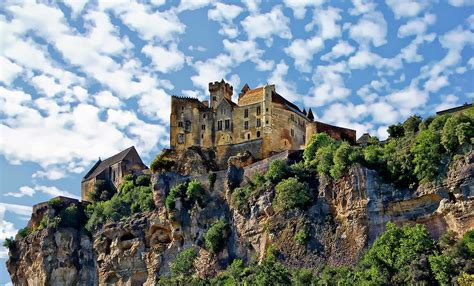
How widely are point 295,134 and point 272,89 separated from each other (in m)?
4.71

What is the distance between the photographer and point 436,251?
154 ft

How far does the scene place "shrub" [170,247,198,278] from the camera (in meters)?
57.8

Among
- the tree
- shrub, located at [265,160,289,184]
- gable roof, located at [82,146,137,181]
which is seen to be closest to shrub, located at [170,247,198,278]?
shrub, located at [265,160,289,184]

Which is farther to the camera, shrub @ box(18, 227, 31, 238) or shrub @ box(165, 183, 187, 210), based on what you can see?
shrub @ box(18, 227, 31, 238)

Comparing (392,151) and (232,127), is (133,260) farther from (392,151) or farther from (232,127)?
(392,151)

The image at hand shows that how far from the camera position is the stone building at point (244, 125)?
6800 cm

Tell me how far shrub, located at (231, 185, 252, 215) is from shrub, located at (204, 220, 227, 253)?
1716mm

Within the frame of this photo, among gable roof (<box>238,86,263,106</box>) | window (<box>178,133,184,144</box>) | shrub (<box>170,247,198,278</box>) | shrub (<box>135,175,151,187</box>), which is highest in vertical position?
gable roof (<box>238,86,263,106</box>)

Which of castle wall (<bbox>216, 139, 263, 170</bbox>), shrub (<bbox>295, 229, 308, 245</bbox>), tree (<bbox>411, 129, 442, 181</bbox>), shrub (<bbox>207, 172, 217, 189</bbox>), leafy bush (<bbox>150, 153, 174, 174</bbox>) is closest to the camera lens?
tree (<bbox>411, 129, 442, 181</bbox>)

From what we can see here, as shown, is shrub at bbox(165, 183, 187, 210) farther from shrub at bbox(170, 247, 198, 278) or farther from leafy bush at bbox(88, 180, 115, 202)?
leafy bush at bbox(88, 180, 115, 202)

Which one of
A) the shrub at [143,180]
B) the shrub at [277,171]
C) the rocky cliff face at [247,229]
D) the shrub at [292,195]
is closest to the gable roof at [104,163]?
the shrub at [143,180]

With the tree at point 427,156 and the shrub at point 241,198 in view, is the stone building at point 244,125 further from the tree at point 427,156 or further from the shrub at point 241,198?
the tree at point 427,156

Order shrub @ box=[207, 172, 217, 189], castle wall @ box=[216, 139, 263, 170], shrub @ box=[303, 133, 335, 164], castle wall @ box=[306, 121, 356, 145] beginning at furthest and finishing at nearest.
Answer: castle wall @ box=[216, 139, 263, 170] < castle wall @ box=[306, 121, 356, 145] < shrub @ box=[207, 172, 217, 189] < shrub @ box=[303, 133, 335, 164]

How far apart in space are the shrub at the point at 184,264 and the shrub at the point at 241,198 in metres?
4.56
